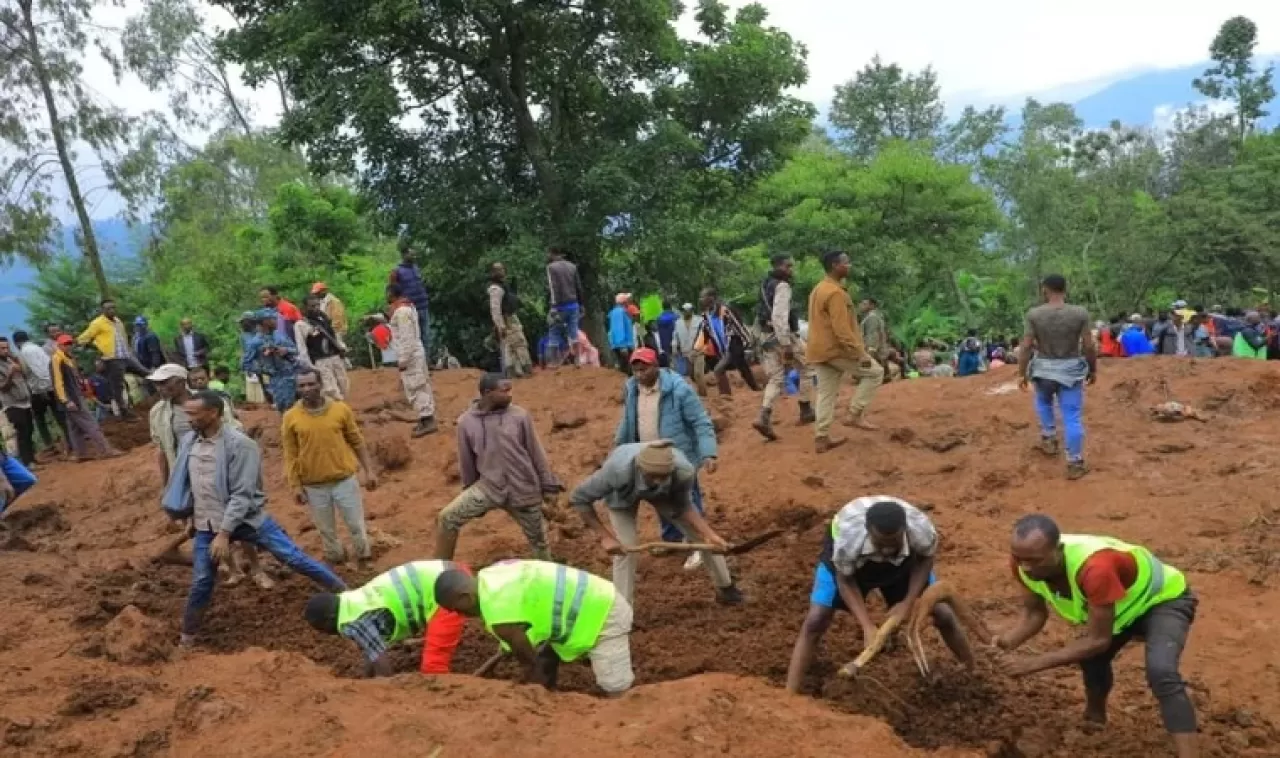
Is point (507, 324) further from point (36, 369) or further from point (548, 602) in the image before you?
point (548, 602)

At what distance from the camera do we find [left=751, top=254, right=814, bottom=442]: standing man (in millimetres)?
9172

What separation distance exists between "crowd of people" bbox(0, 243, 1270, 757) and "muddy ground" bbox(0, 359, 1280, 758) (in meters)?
0.30

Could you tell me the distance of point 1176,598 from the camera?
4020 mm

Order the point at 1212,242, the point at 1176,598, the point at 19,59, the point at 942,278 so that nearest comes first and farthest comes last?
the point at 1176,598 → the point at 19,59 → the point at 1212,242 → the point at 942,278

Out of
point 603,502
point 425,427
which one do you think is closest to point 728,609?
point 603,502

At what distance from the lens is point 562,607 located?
449cm

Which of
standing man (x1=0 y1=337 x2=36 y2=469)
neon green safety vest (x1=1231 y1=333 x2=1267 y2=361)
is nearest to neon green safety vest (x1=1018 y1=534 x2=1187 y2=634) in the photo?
standing man (x1=0 y1=337 x2=36 y2=469)

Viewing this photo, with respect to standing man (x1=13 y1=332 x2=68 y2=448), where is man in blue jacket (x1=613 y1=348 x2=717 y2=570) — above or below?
below

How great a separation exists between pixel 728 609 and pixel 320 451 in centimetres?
308

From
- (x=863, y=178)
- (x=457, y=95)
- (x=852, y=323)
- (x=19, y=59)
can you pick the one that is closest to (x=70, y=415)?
(x=457, y=95)

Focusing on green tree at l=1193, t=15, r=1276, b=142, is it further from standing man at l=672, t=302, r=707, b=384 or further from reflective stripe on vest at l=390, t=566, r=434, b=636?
reflective stripe on vest at l=390, t=566, r=434, b=636

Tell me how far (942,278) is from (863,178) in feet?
22.9

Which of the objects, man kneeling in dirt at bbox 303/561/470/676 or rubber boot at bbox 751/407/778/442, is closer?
man kneeling in dirt at bbox 303/561/470/676

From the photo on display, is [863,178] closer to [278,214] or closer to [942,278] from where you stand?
[942,278]
